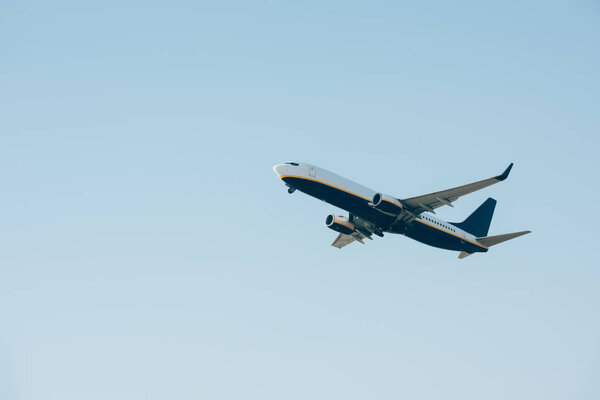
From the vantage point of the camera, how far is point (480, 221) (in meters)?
76.7

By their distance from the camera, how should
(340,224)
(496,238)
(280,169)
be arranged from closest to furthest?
(280,169), (496,238), (340,224)

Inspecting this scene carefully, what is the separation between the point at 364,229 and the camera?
71938 millimetres

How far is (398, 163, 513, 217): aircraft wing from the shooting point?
62231mm

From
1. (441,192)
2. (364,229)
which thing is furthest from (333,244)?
(441,192)

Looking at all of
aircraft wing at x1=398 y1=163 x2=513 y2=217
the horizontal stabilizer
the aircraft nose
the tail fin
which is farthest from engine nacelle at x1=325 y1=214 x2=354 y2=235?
the horizontal stabilizer

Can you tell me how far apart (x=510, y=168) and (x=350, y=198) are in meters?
15.0

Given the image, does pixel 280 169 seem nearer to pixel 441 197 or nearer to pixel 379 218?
pixel 379 218

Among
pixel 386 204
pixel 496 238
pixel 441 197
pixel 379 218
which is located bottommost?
pixel 496 238

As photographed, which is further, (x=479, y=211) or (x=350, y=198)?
(x=479, y=211)

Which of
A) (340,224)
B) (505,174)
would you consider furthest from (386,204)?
(505,174)

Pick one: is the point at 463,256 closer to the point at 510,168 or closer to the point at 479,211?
the point at 479,211

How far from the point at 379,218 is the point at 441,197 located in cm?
651

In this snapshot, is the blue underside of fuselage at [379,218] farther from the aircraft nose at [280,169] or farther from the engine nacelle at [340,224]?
the engine nacelle at [340,224]

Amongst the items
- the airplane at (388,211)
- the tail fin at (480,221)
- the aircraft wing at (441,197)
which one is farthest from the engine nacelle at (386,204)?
the tail fin at (480,221)
